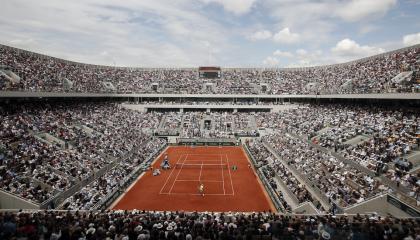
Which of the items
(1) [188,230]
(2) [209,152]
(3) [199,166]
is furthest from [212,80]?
(1) [188,230]

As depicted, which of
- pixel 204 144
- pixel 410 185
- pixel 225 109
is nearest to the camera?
pixel 410 185

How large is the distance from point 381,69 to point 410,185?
92.7 feet

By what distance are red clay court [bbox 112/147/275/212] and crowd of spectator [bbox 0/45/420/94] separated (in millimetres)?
17247

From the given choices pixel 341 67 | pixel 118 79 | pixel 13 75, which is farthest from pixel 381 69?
pixel 118 79

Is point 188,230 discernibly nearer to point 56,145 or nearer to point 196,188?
point 196,188

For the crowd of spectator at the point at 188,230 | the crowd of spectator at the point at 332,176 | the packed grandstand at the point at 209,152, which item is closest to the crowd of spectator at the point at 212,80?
the packed grandstand at the point at 209,152

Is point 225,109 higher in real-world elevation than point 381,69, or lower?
lower

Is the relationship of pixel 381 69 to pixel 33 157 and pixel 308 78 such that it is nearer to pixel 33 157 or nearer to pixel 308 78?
pixel 308 78

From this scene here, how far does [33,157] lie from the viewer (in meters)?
26.4

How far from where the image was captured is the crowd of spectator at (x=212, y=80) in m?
39.0

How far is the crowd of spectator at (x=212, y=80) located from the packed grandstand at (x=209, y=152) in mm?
323

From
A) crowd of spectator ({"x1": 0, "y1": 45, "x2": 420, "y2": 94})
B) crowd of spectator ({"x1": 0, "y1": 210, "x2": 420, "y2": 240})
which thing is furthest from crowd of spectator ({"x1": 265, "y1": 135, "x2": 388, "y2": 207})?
crowd of spectator ({"x1": 0, "y1": 45, "x2": 420, "y2": 94})

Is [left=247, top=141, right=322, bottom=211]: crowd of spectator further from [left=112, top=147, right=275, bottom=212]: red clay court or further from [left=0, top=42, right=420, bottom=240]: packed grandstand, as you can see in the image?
[left=112, top=147, right=275, bottom=212]: red clay court

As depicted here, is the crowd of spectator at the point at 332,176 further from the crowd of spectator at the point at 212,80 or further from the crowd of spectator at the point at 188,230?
the crowd of spectator at the point at 212,80
